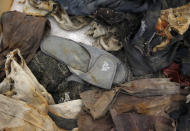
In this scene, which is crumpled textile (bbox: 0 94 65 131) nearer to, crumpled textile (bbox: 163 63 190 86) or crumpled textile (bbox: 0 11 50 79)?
crumpled textile (bbox: 0 11 50 79)

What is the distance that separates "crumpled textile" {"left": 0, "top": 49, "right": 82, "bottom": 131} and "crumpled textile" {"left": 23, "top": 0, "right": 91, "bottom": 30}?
1.08 ft

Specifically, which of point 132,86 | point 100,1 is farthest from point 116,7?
point 132,86

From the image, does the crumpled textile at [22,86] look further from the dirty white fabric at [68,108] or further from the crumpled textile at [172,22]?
the crumpled textile at [172,22]

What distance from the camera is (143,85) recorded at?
1042 mm

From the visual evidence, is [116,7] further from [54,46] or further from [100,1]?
[54,46]

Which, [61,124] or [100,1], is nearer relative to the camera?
[61,124]

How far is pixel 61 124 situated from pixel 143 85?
0.47 metres

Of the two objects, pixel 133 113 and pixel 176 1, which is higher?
pixel 176 1

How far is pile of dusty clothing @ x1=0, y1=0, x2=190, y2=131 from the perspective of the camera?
3.07ft

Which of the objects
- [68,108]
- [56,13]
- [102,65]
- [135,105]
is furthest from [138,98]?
[56,13]

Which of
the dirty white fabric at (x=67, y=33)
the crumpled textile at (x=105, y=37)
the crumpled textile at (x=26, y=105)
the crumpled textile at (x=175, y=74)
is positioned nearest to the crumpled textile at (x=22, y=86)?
the crumpled textile at (x=26, y=105)

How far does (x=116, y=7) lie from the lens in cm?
110

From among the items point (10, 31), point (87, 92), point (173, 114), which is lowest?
point (173, 114)

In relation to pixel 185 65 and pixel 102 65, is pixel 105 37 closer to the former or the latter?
pixel 102 65
